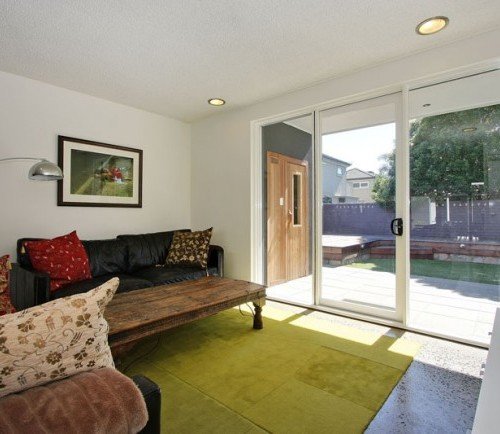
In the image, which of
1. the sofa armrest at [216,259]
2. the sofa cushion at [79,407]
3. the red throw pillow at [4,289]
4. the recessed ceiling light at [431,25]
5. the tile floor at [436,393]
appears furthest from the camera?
the sofa armrest at [216,259]

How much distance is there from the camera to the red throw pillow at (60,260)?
2.56 meters

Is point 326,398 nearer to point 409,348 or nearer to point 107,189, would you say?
point 409,348

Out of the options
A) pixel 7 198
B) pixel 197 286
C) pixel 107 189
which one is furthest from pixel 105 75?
pixel 197 286

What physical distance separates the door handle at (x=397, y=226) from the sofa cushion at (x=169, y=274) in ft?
6.33

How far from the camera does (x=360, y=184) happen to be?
3.13 meters

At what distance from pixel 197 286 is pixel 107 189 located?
5.90 ft

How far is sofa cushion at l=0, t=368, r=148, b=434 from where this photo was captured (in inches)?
28.1

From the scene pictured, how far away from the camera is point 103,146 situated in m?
3.57

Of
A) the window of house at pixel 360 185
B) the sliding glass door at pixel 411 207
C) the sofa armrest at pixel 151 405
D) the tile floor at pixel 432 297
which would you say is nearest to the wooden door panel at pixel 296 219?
the sliding glass door at pixel 411 207

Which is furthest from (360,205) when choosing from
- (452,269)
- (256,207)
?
(256,207)

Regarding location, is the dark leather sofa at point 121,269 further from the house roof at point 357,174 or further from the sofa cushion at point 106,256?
the house roof at point 357,174

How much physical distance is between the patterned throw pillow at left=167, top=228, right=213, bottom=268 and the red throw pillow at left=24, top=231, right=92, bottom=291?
92cm

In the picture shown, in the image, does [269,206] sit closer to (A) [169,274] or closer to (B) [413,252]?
(A) [169,274]

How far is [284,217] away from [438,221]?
71.9 inches
